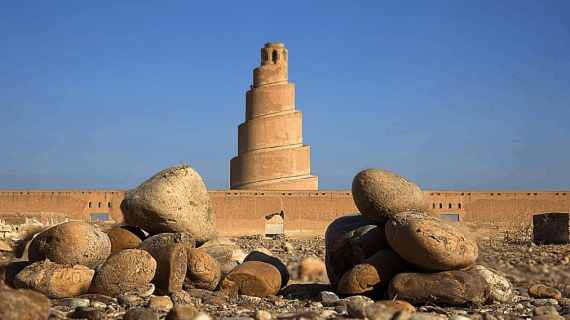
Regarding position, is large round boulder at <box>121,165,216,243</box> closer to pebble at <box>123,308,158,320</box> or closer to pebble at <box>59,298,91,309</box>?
pebble at <box>59,298,91,309</box>

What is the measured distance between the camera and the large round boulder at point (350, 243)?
7203mm

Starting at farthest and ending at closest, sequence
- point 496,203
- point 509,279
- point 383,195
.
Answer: point 496,203 → point 509,279 → point 383,195

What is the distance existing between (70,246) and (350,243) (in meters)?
3.41

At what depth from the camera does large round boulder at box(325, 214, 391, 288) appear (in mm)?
7203

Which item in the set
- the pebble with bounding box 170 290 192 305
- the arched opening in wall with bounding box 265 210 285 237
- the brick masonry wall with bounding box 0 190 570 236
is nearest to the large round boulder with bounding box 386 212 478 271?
the pebble with bounding box 170 290 192 305

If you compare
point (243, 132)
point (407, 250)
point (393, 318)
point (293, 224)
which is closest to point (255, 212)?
point (293, 224)

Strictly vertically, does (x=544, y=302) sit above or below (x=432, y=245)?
below

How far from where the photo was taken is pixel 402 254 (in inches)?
255

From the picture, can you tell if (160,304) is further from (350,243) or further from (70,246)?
(350,243)

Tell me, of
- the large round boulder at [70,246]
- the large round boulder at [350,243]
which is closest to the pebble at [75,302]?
the large round boulder at [70,246]

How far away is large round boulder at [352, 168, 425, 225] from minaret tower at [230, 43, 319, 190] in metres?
23.3

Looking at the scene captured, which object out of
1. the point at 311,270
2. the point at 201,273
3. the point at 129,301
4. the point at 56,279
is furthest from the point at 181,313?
the point at 311,270

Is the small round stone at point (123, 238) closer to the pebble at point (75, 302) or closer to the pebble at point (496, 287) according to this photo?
the pebble at point (75, 302)

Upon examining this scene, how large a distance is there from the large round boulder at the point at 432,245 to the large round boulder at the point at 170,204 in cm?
307
